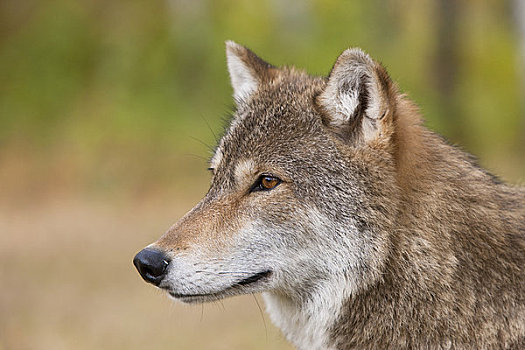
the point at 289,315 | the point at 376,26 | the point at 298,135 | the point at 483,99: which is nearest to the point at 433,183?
the point at 298,135

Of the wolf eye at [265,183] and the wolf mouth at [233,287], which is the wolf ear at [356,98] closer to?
the wolf eye at [265,183]

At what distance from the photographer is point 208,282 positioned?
170 inches

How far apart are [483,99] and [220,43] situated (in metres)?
8.22

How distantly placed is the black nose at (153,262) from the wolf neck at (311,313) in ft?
2.75

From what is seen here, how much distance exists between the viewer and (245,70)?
18.1ft

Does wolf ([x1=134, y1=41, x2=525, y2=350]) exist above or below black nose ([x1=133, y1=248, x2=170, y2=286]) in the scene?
above

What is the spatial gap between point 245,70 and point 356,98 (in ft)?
4.48

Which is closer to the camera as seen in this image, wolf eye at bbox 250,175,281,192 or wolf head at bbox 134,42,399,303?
wolf head at bbox 134,42,399,303

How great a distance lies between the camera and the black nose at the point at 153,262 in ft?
13.9

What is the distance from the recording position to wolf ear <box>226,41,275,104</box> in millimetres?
5379

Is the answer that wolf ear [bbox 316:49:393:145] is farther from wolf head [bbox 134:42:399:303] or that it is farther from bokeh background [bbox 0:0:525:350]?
bokeh background [bbox 0:0:525:350]

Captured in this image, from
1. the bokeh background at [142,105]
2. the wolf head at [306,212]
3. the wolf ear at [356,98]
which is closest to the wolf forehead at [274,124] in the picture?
the wolf head at [306,212]

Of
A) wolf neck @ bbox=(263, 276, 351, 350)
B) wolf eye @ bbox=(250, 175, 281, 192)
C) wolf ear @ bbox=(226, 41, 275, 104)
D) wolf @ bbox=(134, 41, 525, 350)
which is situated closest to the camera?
wolf @ bbox=(134, 41, 525, 350)

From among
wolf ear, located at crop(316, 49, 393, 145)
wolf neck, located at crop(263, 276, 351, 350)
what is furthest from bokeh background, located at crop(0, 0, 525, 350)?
wolf ear, located at crop(316, 49, 393, 145)
